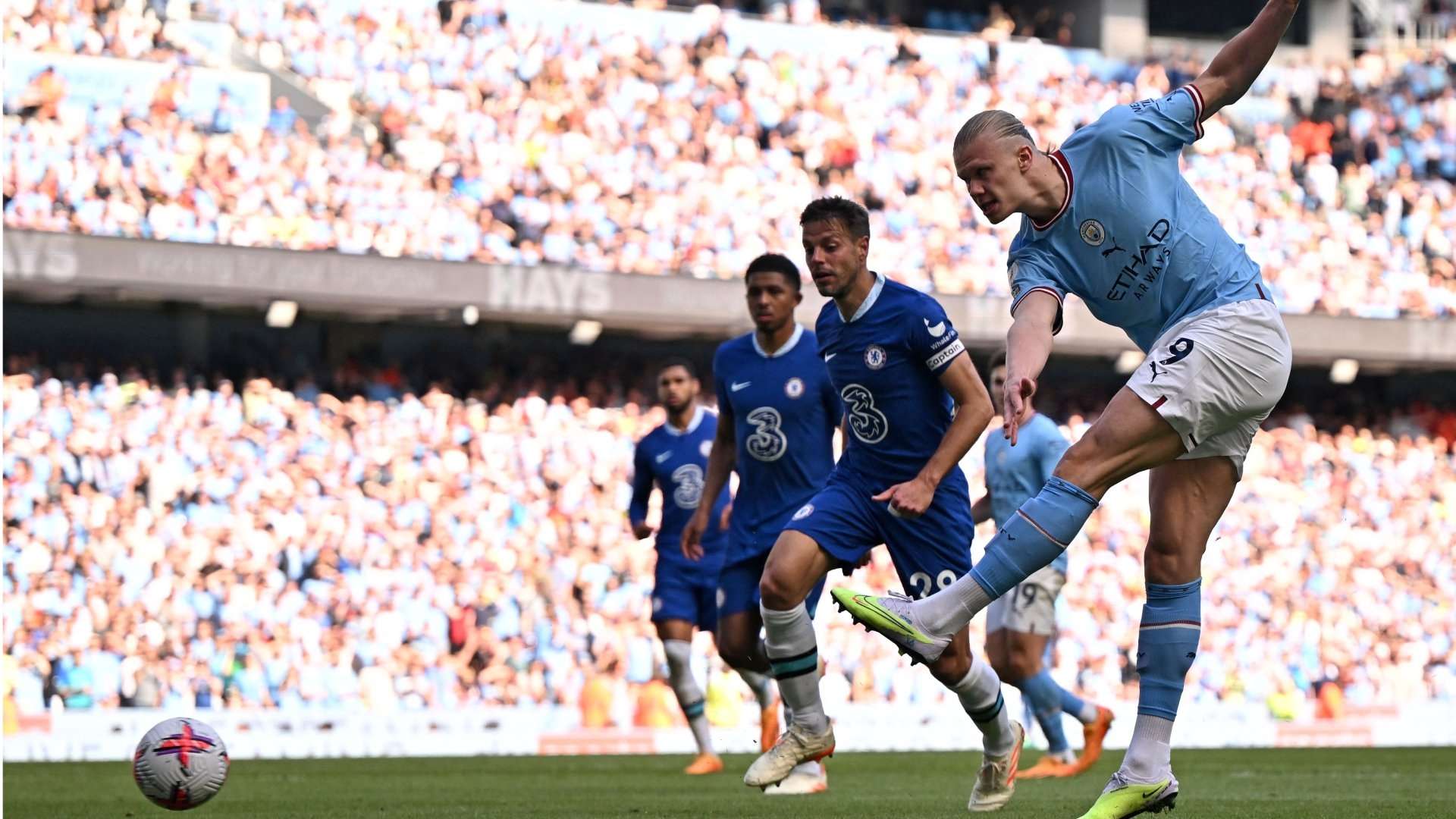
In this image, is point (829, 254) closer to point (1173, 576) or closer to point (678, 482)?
point (1173, 576)

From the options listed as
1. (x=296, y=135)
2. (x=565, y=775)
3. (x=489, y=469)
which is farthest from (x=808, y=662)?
(x=296, y=135)

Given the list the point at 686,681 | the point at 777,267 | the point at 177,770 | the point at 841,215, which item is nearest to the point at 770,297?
the point at 777,267

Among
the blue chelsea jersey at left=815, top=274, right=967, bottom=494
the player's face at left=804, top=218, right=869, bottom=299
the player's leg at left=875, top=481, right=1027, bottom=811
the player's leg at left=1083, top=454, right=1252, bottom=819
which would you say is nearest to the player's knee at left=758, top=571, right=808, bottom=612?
the player's leg at left=875, top=481, right=1027, bottom=811

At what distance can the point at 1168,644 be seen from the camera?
20.0 feet

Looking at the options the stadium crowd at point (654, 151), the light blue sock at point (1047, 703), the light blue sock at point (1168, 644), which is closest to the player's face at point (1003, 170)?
the light blue sock at point (1168, 644)

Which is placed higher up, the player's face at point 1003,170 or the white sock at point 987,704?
the player's face at point 1003,170

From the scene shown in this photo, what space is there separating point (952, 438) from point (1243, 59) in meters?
2.18

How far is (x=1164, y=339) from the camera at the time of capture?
597 centimetres

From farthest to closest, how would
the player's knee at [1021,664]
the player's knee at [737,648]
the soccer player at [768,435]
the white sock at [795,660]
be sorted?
the player's knee at [1021,664] → the soccer player at [768,435] → the player's knee at [737,648] → the white sock at [795,660]

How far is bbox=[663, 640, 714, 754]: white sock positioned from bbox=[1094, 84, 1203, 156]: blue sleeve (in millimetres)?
8164

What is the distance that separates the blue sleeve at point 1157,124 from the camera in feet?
20.0

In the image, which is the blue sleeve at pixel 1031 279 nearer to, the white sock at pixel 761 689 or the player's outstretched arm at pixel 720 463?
the player's outstretched arm at pixel 720 463

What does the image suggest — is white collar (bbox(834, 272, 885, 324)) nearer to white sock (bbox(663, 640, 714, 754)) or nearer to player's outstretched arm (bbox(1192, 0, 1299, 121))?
player's outstretched arm (bbox(1192, 0, 1299, 121))

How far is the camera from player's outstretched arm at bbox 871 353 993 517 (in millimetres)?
7578
